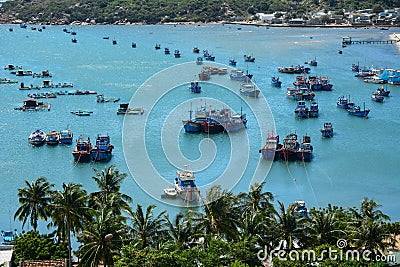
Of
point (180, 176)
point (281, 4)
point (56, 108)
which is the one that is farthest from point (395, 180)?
point (281, 4)

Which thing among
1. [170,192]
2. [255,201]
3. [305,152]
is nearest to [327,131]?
[305,152]

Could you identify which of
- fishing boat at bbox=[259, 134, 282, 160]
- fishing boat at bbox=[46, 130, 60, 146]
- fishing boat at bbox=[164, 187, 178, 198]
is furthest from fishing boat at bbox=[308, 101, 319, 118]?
fishing boat at bbox=[164, 187, 178, 198]

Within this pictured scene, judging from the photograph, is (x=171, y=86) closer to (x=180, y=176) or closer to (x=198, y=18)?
(x=180, y=176)

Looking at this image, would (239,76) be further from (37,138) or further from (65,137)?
(37,138)

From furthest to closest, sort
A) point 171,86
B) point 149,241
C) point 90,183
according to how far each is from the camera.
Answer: point 171,86
point 90,183
point 149,241

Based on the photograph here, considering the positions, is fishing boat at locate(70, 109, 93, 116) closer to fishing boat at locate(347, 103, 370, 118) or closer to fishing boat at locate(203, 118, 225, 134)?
fishing boat at locate(203, 118, 225, 134)
